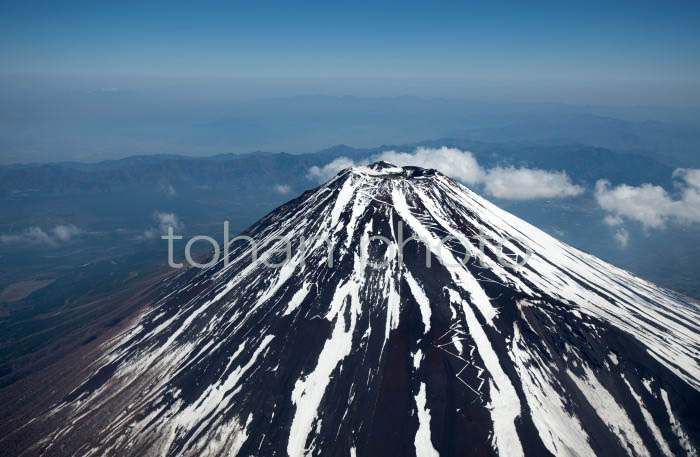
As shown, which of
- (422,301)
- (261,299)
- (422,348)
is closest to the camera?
(422,348)

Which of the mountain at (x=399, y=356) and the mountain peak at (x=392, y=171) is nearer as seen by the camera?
the mountain at (x=399, y=356)

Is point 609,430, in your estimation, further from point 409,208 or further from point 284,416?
point 409,208

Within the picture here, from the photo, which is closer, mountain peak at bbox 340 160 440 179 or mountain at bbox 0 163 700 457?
mountain at bbox 0 163 700 457

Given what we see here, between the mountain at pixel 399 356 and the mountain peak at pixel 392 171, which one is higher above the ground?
the mountain peak at pixel 392 171

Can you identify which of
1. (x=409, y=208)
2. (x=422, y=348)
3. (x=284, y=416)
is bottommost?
(x=284, y=416)

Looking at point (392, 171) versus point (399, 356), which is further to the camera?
point (392, 171)

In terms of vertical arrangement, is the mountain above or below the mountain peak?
below

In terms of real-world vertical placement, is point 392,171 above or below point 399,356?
above

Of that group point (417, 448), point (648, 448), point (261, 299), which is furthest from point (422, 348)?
point (261, 299)
